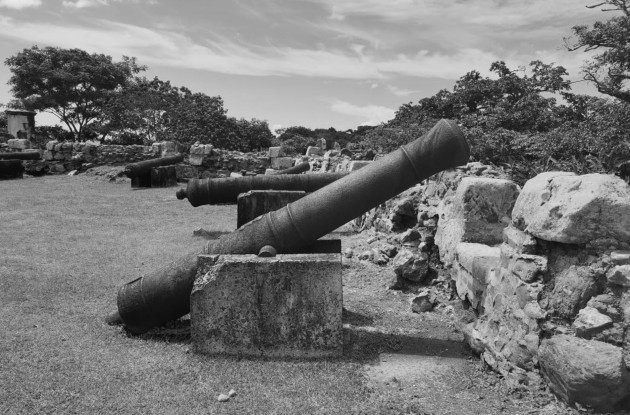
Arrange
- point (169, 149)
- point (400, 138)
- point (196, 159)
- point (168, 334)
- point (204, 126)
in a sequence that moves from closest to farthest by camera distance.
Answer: point (168, 334) → point (400, 138) → point (196, 159) → point (169, 149) → point (204, 126)

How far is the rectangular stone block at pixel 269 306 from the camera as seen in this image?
4230mm

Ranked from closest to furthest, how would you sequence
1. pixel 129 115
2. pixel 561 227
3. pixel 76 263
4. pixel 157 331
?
1. pixel 561 227
2. pixel 157 331
3. pixel 76 263
4. pixel 129 115

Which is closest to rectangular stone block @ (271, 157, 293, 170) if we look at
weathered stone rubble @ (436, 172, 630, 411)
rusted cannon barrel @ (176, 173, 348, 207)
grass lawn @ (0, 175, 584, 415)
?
rusted cannon barrel @ (176, 173, 348, 207)

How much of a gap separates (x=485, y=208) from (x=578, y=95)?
27.4 feet

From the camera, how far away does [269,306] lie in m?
4.26

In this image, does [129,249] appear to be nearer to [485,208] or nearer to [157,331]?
[157,331]

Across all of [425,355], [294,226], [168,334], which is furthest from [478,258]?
[168,334]

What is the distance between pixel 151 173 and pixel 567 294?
16.2 meters

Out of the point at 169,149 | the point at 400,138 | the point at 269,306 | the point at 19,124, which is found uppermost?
the point at 19,124

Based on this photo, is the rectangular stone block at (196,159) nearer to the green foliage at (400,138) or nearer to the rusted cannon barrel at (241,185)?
the green foliage at (400,138)

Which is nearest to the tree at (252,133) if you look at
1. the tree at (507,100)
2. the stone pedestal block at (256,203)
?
the tree at (507,100)

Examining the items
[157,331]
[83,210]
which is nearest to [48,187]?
[83,210]

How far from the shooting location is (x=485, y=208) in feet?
18.6

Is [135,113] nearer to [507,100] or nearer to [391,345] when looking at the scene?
[507,100]
